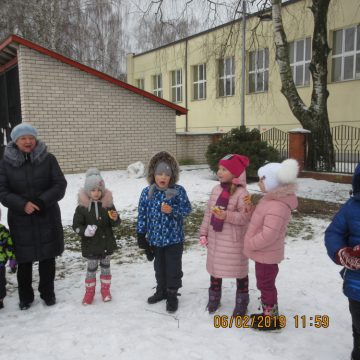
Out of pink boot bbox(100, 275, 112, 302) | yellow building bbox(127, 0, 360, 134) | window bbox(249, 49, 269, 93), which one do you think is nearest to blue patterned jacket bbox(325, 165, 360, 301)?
pink boot bbox(100, 275, 112, 302)

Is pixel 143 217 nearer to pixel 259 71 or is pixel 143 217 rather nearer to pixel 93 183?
pixel 93 183

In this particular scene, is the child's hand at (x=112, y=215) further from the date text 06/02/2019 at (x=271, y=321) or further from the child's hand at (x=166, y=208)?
the date text 06/02/2019 at (x=271, y=321)

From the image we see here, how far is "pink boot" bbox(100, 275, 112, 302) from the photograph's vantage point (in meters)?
3.60

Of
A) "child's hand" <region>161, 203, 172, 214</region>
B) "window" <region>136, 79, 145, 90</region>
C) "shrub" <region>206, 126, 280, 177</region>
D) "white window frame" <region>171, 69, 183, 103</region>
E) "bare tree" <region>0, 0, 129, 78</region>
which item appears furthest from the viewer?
"window" <region>136, 79, 145, 90</region>

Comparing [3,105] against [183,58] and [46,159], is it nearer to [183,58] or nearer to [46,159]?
[46,159]

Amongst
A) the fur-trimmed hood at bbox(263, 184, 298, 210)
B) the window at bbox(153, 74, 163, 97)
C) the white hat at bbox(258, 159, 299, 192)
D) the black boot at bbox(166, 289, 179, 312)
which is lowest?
the black boot at bbox(166, 289, 179, 312)

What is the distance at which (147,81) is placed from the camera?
2675 cm

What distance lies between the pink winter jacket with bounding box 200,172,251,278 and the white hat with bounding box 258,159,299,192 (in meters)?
0.29

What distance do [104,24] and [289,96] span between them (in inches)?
750

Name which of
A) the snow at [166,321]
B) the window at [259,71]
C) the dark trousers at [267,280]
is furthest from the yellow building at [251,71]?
the dark trousers at [267,280]

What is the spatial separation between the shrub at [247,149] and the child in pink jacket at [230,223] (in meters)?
7.40

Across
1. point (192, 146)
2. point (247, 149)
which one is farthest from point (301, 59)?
point (247, 149)

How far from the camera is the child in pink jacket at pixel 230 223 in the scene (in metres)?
3.03

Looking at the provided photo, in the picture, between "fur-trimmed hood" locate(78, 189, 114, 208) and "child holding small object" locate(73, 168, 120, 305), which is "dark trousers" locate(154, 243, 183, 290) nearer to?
"child holding small object" locate(73, 168, 120, 305)
